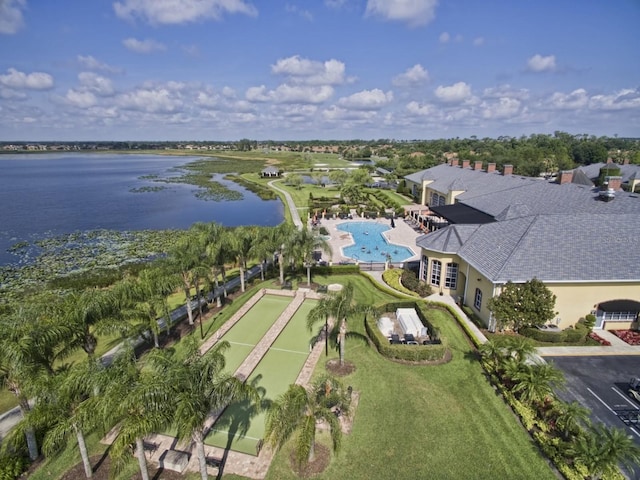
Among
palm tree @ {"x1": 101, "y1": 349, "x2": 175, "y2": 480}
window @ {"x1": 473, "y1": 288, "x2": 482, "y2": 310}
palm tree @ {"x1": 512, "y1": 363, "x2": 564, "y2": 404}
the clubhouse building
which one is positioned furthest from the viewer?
window @ {"x1": 473, "y1": 288, "x2": 482, "y2": 310}

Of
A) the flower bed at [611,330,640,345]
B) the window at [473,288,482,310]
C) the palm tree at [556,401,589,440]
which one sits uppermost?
the palm tree at [556,401,589,440]

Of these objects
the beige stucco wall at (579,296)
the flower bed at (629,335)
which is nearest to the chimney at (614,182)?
the beige stucco wall at (579,296)

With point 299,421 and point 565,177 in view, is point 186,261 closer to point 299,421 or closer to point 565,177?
point 299,421

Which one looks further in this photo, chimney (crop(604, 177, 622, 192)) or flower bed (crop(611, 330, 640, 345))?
chimney (crop(604, 177, 622, 192))

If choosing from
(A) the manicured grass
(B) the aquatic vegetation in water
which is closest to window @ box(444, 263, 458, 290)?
(A) the manicured grass

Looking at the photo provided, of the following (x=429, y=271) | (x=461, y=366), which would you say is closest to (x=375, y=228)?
(x=429, y=271)

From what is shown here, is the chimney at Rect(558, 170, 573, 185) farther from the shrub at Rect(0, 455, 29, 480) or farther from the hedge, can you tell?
the shrub at Rect(0, 455, 29, 480)
